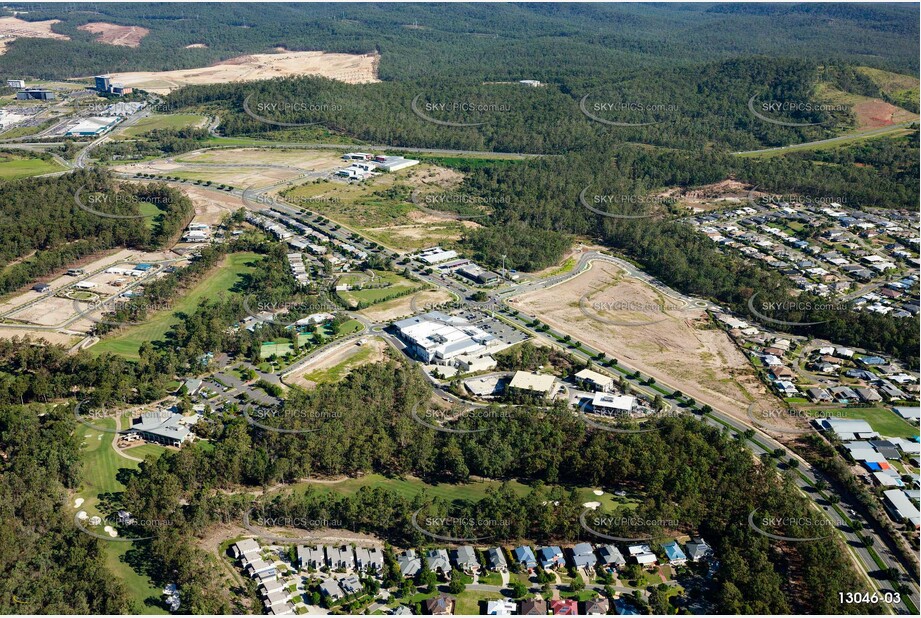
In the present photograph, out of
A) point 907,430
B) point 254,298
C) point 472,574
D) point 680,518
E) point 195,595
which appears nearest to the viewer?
point 195,595

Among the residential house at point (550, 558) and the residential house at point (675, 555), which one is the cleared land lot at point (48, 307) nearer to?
the residential house at point (550, 558)

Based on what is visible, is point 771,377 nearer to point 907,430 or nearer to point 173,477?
point 907,430

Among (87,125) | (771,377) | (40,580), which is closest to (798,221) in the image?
(771,377)

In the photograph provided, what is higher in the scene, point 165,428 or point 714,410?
point 714,410

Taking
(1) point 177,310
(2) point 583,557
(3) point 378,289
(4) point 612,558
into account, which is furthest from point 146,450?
(4) point 612,558

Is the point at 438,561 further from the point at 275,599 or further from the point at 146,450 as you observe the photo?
the point at 146,450
